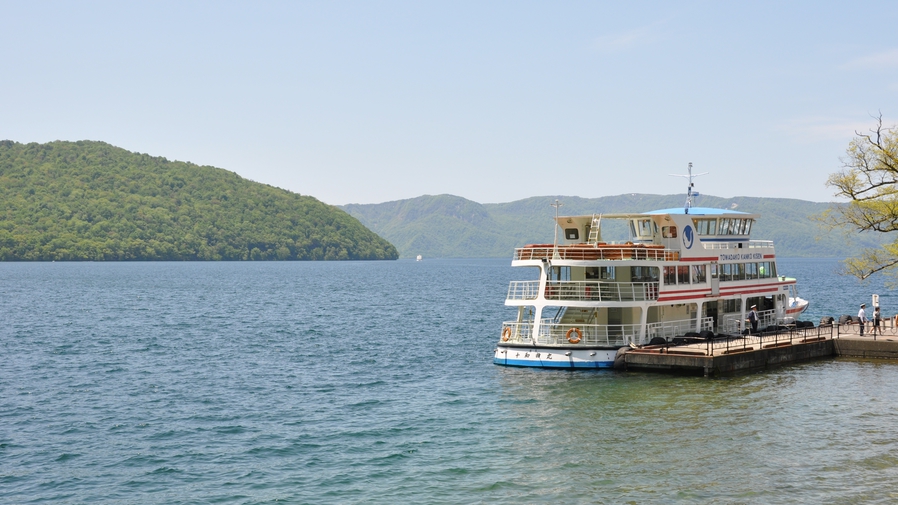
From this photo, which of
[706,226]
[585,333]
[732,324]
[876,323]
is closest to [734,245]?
[706,226]

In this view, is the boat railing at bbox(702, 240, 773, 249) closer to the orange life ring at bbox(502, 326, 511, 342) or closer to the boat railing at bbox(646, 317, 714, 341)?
the boat railing at bbox(646, 317, 714, 341)

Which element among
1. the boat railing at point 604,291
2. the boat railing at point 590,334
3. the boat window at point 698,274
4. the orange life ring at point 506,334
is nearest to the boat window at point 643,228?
the boat window at point 698,274

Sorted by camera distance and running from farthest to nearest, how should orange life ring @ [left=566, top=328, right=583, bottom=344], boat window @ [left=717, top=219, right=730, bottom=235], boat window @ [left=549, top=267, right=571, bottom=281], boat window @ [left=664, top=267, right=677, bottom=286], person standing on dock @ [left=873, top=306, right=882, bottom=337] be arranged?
boat window @ [left=717, top=219, right=730, bottom=235] → person standing on dock @ [left=873, top=306, right=882, bottom=337] → boat window @ [left=664, top=267, right=677, bottom=286] → boat window @ [left=549, top=267, right=571, bottom=281] → orange life ring @ [left=566, top=328, right=583, bottom=344]

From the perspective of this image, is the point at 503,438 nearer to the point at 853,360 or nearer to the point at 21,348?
the point at 853,360

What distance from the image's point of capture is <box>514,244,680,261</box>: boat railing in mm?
40062

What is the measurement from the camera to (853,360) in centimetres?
4300

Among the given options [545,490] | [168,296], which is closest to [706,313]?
[545,490]

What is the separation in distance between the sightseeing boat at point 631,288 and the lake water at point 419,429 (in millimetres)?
1852

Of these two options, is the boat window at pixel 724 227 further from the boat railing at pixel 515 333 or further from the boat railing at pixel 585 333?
the boat railing at pixel 515 333

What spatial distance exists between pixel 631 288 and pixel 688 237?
16.0 feet

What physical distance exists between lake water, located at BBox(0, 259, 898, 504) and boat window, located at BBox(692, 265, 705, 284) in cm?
627

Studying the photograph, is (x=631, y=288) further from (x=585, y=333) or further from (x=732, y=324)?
(x=732, y=324)

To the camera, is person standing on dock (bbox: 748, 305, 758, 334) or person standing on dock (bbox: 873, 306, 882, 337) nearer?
person standing on dock (bbox: 873, 306, 882, 337)

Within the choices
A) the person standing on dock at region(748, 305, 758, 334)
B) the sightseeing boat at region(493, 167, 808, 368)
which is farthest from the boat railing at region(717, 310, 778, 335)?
the person standing on dock at region(748, 305, 758, 334)
